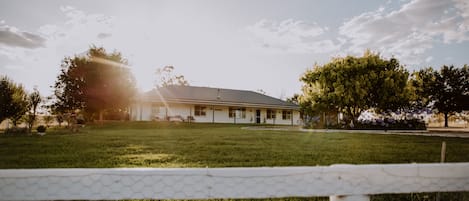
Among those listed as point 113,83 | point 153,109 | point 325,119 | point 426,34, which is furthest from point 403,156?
point 153,109

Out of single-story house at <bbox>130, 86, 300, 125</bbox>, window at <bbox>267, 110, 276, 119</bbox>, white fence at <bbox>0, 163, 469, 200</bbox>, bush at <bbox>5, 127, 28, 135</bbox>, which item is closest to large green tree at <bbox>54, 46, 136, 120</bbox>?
single-story house at <bbox>130, 86, 300, 125</bbox>

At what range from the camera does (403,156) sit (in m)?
7.37

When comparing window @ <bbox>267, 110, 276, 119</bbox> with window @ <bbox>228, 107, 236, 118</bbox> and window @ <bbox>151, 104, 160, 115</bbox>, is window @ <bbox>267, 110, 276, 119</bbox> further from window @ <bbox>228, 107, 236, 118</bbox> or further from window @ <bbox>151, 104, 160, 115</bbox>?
window @ <bbox>151, 104, 160, 115</bbox>

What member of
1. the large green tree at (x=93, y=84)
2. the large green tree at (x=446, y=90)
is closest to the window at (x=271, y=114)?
the large green tree at (x=93, y=84)

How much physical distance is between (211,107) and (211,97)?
1.17 meters

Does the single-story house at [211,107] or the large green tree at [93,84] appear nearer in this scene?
the large green tree at [93,84]

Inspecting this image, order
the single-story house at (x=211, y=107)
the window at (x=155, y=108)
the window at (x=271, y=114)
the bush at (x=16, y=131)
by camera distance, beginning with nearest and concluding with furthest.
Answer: the bush at (x=16, y=131) → the single-story house at (x=211, y=107) → the window at (x=155, y=108) → the window at (x=271, y=114)

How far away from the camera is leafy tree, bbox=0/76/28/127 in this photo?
1958cm

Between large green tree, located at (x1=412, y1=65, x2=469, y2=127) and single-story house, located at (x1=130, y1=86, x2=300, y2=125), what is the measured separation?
22.4 meters

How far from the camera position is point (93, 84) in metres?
25.5

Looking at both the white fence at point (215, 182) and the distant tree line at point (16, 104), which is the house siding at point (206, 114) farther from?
the white fence at point (215, 182)

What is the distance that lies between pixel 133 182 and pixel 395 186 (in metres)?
1.25

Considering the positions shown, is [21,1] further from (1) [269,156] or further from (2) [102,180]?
(2) [102,180]

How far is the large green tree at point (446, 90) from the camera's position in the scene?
46469mm
